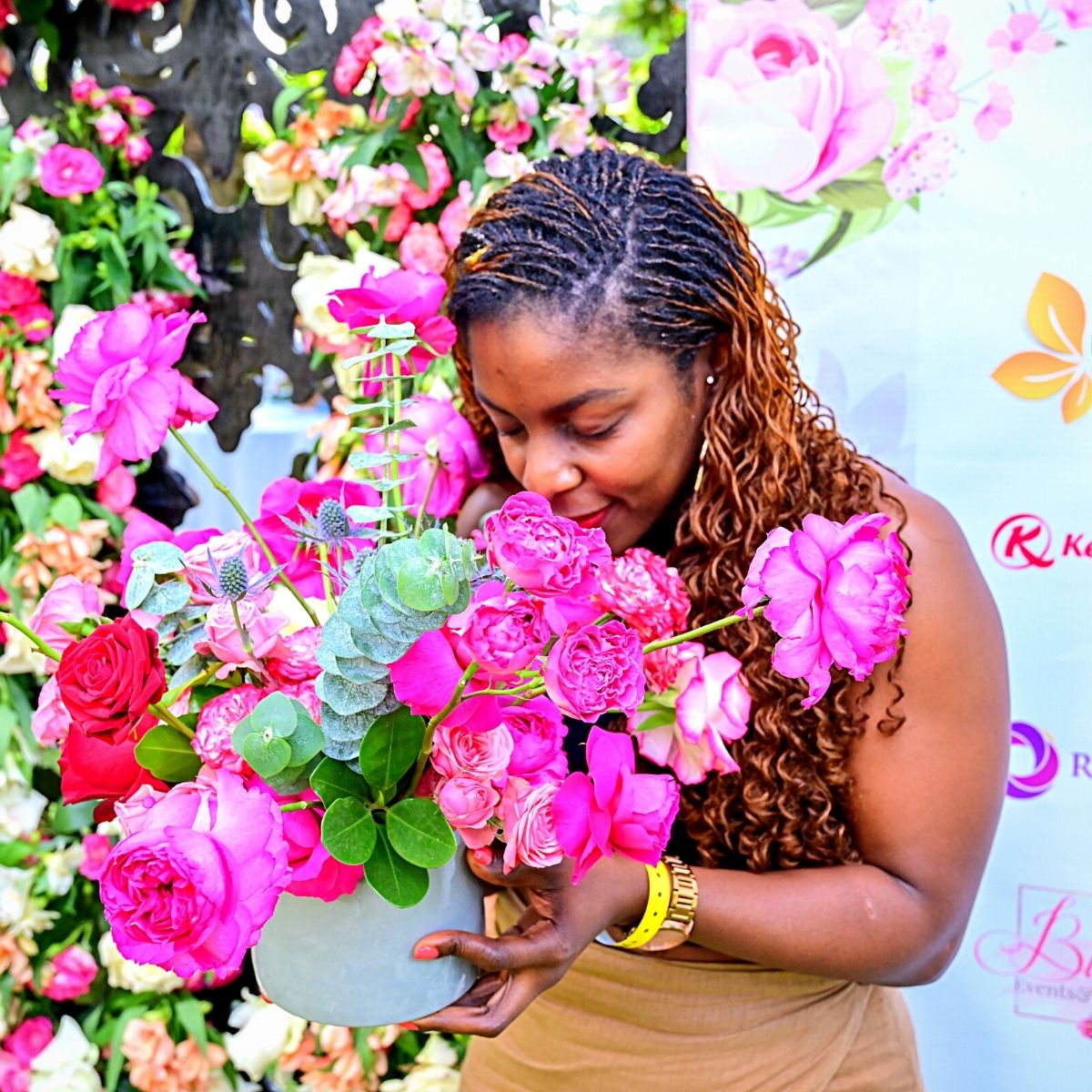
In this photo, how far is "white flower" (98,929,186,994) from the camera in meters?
2.04

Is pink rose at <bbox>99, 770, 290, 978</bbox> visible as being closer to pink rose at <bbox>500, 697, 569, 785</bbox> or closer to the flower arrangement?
pink rose at <bbox>500, 697, 569, 785</bbox>

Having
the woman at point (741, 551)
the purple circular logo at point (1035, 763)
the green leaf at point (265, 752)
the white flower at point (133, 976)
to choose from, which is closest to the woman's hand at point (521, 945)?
the woman at point (741, 551)

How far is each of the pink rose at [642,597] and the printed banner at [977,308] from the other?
863 mm

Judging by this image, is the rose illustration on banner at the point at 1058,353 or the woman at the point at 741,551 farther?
the rose illustration on banner at the point at 1058,353

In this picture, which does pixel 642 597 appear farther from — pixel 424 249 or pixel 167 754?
pixel 424 249

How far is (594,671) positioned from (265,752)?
21 cm

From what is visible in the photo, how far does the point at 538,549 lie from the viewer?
68 centimetres

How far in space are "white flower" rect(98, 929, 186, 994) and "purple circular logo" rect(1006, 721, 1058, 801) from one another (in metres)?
1.41

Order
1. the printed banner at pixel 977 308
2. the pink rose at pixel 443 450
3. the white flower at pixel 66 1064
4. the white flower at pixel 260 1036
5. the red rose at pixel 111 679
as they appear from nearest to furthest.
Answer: the red rose at pixel 111 679 → the pink rose at pixel 443 450 → the printed banner at pixel 977 308 → the white flower at pixel 260 1036 → the white flower at pixel 66 1064

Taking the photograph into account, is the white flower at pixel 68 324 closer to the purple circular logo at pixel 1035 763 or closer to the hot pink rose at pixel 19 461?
the hot pink rose at pixel 19 461

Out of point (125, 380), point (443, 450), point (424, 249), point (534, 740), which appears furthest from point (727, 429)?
point (424, 249)

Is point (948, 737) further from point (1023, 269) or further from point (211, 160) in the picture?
point (211, 160)

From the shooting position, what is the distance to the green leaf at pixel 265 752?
74cm

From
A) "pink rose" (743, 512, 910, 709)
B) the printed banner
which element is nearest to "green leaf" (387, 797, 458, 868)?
"pink rose" (743, 512, 910, 709)
